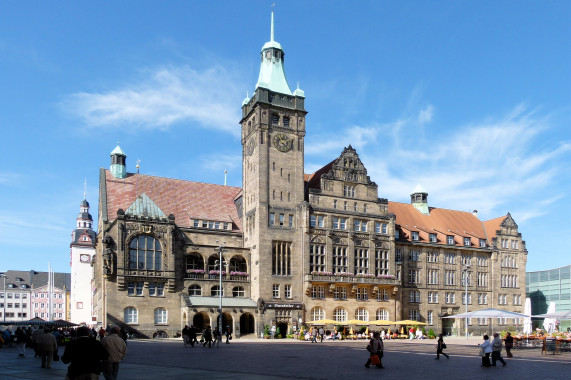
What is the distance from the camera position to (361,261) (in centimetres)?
7138

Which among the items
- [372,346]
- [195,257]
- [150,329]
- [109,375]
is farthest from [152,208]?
[109,375]

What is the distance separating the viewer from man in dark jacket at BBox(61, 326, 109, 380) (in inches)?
475

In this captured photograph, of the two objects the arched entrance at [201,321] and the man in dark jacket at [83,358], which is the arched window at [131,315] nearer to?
the arched entrance at [201,321]

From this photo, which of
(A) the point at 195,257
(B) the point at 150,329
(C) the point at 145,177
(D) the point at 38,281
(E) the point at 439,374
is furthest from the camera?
(D) the point at 38,281

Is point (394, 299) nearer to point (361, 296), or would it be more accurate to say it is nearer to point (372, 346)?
point (361, 296)

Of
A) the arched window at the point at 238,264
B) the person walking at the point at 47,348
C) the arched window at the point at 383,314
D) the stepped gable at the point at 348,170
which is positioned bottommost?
the arched window at the point at 383,314

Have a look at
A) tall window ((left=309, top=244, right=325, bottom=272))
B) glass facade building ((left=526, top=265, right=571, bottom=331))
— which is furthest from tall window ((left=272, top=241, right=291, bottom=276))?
glass facade building ((left=526, top=265, right=571, bottom=331))

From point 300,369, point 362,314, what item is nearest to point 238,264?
point 362,314

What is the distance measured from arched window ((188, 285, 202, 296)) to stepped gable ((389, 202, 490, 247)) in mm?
27948

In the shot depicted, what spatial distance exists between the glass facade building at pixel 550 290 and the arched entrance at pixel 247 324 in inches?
2027

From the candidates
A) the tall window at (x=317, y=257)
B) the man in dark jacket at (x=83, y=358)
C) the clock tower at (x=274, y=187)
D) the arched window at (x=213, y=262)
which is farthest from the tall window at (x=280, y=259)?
the man in dark jacket at (x=83, y=358)

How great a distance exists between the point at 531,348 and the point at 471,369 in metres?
22.2

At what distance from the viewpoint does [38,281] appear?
168 metres

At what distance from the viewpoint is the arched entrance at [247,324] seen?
68438 mm
